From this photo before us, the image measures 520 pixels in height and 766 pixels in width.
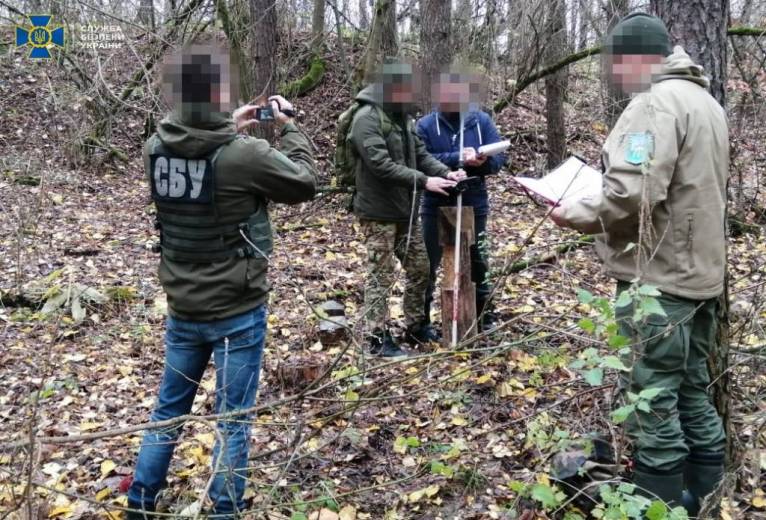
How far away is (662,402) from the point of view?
106 inches

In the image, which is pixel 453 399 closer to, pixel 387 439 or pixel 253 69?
pixel 387 439

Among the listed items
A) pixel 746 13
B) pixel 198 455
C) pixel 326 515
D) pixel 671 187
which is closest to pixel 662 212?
pixel 671 187

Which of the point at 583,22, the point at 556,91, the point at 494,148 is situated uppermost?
the point at 583,22

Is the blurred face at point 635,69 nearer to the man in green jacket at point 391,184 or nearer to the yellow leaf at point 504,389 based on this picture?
the man in green jacket at point 391,184

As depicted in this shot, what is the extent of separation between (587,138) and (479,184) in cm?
685

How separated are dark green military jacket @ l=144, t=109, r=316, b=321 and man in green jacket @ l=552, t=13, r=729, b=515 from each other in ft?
3.70

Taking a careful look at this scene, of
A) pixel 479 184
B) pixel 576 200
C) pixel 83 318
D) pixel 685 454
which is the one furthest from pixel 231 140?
pixel 83 318

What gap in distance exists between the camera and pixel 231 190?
8.92 feet

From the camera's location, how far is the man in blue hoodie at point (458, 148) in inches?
188

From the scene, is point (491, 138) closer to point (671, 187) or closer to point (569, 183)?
point (569, 183)

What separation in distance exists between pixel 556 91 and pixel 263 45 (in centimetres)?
421

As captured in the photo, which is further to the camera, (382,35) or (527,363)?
(382,35)

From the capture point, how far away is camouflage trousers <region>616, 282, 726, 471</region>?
2646 millimetres
